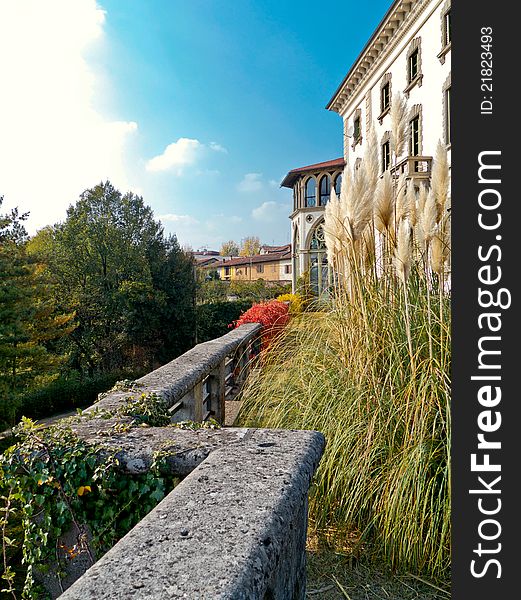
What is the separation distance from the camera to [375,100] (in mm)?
16656

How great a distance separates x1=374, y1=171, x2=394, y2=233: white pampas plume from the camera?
2.57m

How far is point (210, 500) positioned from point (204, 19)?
6447mm

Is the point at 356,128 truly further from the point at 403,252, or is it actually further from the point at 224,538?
the point at 224,538

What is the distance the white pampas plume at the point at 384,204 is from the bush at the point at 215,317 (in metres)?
21.9

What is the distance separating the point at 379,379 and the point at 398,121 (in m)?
1.70

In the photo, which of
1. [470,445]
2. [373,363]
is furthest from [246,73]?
[470,445]

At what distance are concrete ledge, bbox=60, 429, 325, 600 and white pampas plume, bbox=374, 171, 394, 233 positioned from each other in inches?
64.3

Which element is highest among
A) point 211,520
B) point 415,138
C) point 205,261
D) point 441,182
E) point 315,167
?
point 315,167

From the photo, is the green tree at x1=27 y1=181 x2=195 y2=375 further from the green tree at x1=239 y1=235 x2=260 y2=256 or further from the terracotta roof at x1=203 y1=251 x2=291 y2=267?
the green tree at x1=239 y1=235 x2=260 y2=256

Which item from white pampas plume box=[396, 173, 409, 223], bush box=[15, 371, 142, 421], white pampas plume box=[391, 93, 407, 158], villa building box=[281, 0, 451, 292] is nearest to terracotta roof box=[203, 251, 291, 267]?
villa building box=[281, 0, 451, 292]

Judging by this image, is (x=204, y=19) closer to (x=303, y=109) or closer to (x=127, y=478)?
(x=127, y=478)

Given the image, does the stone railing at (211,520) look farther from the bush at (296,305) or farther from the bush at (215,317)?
the bush at (215,317)

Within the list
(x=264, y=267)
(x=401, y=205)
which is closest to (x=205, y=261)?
(x=264, y=267)

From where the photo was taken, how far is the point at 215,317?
83.5 ft
